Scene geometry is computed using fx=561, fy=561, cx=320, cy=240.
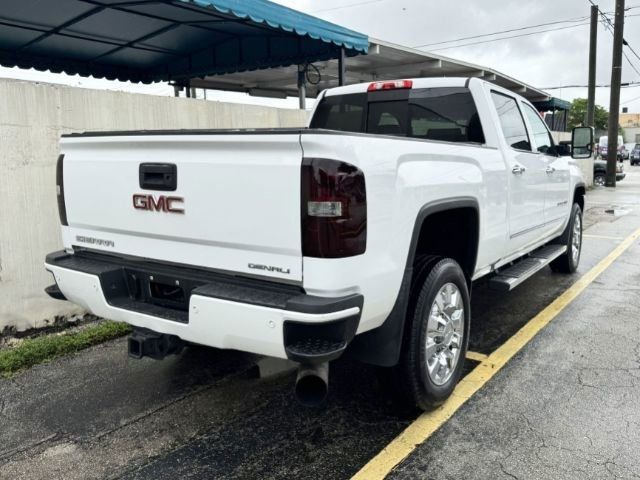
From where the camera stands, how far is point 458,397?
12.1 feet

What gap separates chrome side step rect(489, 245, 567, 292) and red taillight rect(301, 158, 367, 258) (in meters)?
2.26

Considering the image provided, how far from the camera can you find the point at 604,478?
9.12 ft

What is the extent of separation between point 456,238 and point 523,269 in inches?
55.3

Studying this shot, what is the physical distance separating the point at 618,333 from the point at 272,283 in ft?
11.9

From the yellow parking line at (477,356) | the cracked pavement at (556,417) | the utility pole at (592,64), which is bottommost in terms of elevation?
the cracked pavement at (556,417)

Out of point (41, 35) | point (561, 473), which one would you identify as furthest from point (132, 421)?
point (41, 35)

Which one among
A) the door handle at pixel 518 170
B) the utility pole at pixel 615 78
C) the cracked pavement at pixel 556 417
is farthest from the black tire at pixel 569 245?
the utility pole at pixel 615 78

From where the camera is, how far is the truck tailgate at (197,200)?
8.45ft

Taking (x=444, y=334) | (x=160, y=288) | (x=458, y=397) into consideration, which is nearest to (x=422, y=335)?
(x=444, y=334)

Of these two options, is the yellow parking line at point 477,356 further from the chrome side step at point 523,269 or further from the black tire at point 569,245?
the black tire at point 569,245

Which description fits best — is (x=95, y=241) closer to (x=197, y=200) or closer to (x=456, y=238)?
(x=197, y=200)

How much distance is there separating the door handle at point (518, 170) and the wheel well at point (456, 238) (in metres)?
0.88

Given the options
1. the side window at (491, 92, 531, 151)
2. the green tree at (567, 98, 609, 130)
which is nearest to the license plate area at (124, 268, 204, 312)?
the side window at (491, 92, 531, 151)

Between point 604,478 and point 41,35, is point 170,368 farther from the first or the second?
point 41,35
